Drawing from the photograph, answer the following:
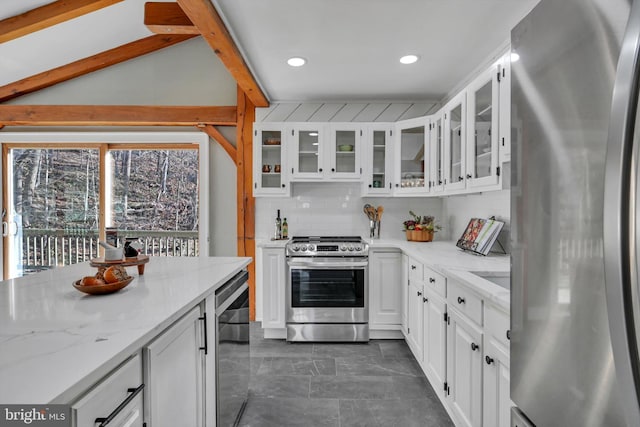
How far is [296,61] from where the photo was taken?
2.80 metres

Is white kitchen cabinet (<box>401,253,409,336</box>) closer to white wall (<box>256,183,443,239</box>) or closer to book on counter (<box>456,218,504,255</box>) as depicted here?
book on counter (<box>456,218,504,255</box>)

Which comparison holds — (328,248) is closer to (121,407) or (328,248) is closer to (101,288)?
(101,288)

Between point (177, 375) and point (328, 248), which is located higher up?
point (328, 248)

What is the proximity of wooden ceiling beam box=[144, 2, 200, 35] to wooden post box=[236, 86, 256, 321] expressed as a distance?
135cm

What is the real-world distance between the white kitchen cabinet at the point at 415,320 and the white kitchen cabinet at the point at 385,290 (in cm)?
26

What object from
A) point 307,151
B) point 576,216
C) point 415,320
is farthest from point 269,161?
point 576,216

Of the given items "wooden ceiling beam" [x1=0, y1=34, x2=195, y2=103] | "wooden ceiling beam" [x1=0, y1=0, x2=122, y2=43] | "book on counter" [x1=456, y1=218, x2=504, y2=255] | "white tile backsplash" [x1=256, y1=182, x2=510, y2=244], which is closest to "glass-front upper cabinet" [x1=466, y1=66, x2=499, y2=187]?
"book on counter" [x1=456, y1=218, x2=504, y2=255]

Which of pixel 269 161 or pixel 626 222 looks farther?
pixel 269 161

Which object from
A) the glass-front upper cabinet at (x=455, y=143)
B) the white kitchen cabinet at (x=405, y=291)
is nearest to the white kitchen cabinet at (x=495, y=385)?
the glass-front upper cabinet at (x=455, y=143)

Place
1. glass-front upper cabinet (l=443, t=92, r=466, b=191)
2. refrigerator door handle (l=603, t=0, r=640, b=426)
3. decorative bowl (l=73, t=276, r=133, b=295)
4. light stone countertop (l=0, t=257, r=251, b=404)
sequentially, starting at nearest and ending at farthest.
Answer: refrigerator door handle (l=603, t=0, r=640, b=426), light stone countertop (l=0, t=257, r=251, b=404), decorative bowl (l=73, t=276, r=133, b=295), glass-front upper cabinet (l=443, t=92, r=466, b=191)

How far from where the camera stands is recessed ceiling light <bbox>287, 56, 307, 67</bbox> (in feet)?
9.02

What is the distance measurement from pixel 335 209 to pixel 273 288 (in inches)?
45.7

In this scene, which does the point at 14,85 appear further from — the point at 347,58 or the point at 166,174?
the point at 347,58

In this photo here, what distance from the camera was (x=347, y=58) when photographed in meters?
2.76
